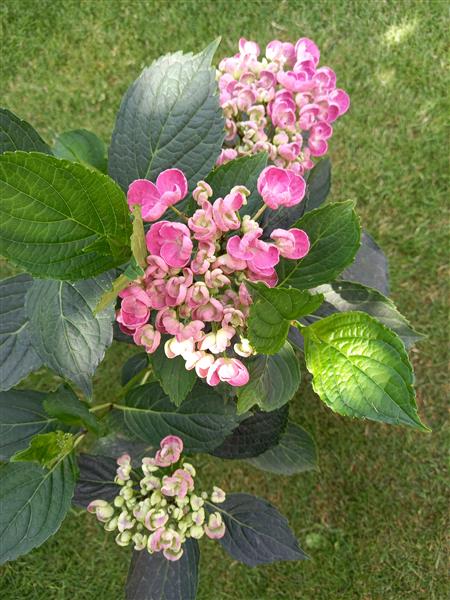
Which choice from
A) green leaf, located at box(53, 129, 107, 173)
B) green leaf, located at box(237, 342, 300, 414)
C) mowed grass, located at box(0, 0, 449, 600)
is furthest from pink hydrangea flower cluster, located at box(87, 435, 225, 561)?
mowed grass, located at box(0, 0, 449, 600)

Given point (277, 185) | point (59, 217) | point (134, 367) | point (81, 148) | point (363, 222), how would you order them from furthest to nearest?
point (363, 222) → point (134, 367) → point (81, 148) → point (277, 185) → point (59, 217)

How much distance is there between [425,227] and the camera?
6.56 feet

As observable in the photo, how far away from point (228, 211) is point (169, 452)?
1.53 feet

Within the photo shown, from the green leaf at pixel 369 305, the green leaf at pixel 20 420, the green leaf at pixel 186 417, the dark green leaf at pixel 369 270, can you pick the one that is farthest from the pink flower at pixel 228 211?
the green leaf at pixel 20 420

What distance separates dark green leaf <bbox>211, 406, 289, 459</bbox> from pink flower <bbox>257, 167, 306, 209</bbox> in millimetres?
498

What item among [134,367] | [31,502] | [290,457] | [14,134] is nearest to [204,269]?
[14,134]

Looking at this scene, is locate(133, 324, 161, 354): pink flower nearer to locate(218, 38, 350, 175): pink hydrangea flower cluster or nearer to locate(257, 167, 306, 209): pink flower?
locate(257, 167, 306, 209): pink flower

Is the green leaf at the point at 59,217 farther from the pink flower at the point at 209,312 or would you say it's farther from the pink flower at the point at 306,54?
the pink flower at the point at 306,54

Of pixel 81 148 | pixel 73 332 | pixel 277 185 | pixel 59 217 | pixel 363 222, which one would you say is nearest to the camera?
pixel 59 217

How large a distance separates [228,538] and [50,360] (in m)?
0.61

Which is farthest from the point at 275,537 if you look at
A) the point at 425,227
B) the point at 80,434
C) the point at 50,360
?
the point at 425,227

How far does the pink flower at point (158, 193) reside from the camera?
0.72 metres

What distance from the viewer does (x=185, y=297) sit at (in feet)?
2.33

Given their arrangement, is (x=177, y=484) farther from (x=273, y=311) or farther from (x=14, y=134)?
(x=14, y=134)
